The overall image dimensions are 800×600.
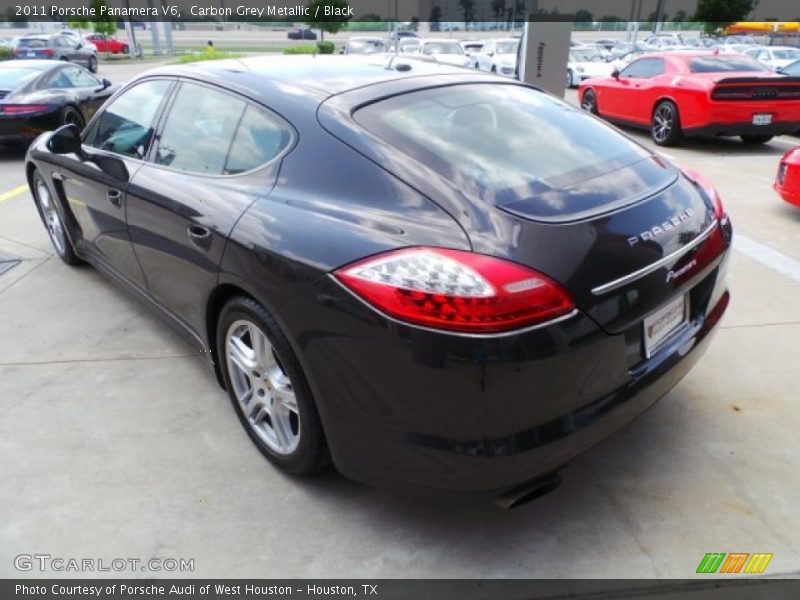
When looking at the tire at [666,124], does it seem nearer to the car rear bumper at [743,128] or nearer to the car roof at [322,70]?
the car rear bumper at [743,128]

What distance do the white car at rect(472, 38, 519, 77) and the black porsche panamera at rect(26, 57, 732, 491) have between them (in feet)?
56.9

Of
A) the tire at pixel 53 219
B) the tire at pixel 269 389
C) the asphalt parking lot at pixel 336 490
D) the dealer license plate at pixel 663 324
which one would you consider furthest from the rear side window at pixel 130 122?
the dealer license plate at pixel 663 324

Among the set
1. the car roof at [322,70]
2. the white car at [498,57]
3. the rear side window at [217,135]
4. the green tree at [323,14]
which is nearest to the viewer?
the rear side window at [217,135]

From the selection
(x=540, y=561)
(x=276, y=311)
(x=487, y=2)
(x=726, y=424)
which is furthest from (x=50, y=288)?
(x=487, y=2)

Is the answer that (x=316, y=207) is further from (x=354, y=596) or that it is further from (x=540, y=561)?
(x=540, y=561)

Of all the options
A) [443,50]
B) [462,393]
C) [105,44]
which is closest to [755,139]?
[462,393]

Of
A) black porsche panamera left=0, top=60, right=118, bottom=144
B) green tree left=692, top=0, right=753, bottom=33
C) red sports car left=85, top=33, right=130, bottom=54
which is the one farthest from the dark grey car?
green tree left=692, top=0, right=753, bottom=33

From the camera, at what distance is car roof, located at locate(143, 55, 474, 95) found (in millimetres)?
2652

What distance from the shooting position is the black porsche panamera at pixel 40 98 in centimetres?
876

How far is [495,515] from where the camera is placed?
237 cm

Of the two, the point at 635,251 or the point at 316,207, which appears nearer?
the point at 635,251

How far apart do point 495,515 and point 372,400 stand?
2.58 feet

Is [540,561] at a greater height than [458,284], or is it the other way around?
[458,284]

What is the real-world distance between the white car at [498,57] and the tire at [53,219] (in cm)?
1606
